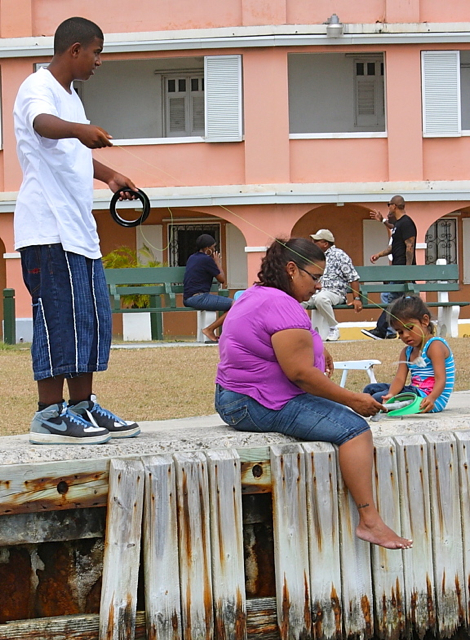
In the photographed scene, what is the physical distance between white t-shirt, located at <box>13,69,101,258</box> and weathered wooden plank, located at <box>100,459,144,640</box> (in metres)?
1.04

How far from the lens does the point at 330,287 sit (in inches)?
559

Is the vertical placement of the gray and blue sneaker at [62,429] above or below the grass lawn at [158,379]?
above

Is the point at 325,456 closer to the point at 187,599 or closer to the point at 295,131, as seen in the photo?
the point at 187,599

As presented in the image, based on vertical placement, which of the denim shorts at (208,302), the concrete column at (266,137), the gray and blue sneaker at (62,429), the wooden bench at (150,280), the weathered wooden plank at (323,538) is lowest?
the weathered wooden plank at (323,538)

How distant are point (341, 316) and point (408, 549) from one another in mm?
16233

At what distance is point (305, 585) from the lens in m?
4.71

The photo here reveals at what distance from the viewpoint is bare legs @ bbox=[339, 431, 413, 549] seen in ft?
15.3

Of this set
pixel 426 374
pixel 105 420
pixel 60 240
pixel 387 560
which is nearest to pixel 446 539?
pixel 387 560

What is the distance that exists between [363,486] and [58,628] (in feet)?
4.83

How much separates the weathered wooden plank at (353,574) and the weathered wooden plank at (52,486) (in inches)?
44.3

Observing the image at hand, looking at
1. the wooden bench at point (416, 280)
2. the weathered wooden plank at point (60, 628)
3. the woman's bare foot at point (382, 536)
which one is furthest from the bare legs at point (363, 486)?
the wooden bench at point (416, 280)

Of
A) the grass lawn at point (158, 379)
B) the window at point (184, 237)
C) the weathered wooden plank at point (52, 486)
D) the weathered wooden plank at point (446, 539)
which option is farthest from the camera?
the window at point (184, 237)

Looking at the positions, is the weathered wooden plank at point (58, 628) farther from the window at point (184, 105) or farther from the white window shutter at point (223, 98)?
the window at point (184, 105)

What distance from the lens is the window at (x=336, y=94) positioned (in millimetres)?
21234
